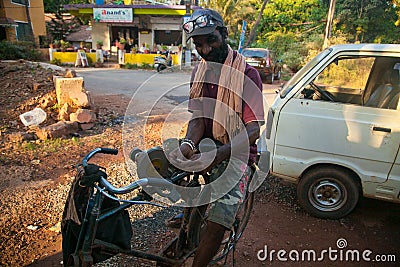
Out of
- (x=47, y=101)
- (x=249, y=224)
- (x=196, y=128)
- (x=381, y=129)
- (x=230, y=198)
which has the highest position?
(x=196, y=128)

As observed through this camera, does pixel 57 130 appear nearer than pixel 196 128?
No

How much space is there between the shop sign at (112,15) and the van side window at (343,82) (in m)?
17.1

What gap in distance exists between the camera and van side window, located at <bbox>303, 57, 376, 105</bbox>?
11.5ft

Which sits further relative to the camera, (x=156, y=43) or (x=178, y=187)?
(x=156, y=43)

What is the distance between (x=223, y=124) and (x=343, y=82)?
3114 millimetres

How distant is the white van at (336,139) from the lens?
2959 mm

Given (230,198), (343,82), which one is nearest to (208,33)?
(230,198)

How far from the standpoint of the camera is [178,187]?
73.3 inches

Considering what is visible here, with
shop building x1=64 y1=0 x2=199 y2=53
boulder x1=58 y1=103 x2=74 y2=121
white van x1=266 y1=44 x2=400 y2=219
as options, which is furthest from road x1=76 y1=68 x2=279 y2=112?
shop building x1=64 y1=0 x2=199 y2=53

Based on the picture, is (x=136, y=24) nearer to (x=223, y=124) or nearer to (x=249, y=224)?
(x=249, y=224)

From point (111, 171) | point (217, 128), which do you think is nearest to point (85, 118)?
point (111, 171)

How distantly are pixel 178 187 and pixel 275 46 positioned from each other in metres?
21.9

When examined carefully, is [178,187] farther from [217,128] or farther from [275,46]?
[275,46]

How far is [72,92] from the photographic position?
5922mm
